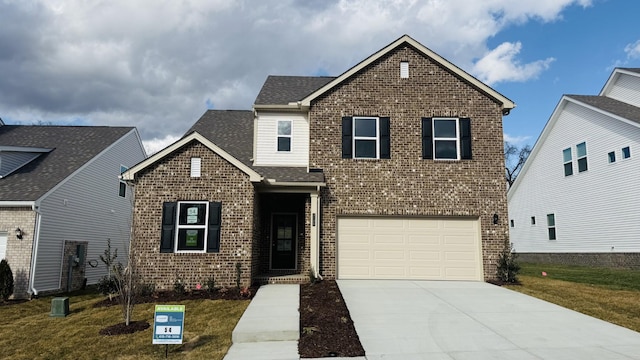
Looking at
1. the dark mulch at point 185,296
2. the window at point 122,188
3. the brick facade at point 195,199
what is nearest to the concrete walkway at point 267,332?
the dark mulch at point 185,296

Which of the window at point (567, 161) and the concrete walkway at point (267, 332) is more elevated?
the window at point (567, 161)

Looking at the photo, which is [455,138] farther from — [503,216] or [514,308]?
[514,308]

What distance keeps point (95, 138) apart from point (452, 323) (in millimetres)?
17516

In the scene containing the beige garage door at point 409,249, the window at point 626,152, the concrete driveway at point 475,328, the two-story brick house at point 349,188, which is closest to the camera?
the concrete driveway at point 475,328

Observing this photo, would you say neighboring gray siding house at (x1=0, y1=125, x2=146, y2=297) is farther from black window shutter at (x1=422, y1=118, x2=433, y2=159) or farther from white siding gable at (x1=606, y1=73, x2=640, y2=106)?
white siding gable at (x1=606, y1=73, x2=640, y2=106)

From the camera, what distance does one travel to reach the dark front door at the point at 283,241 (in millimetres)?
14773

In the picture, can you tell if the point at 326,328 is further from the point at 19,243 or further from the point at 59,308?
the point at 19,243

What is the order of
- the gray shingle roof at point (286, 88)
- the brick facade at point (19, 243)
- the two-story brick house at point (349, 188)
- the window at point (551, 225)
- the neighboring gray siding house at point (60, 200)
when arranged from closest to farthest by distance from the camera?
the two-story brick house at point (349, 188)
the brick facade at point (19, 243)
the neighboring gray siding house at point (60, 200)
the gray shingle roof at point (286, 88)
the window at point (551, 225)

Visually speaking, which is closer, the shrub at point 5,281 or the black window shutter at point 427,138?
the shrub at point 5,281

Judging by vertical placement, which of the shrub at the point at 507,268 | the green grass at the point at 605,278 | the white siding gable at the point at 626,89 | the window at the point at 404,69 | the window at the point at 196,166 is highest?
the white siding gable at the point at 626,89

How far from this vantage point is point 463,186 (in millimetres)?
13688

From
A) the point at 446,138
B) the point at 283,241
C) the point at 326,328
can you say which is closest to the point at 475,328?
the point at 326,328

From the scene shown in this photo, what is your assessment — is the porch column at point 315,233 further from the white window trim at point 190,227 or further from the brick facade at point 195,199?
the white window trim at point 190,227

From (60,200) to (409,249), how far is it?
12.8 metres
